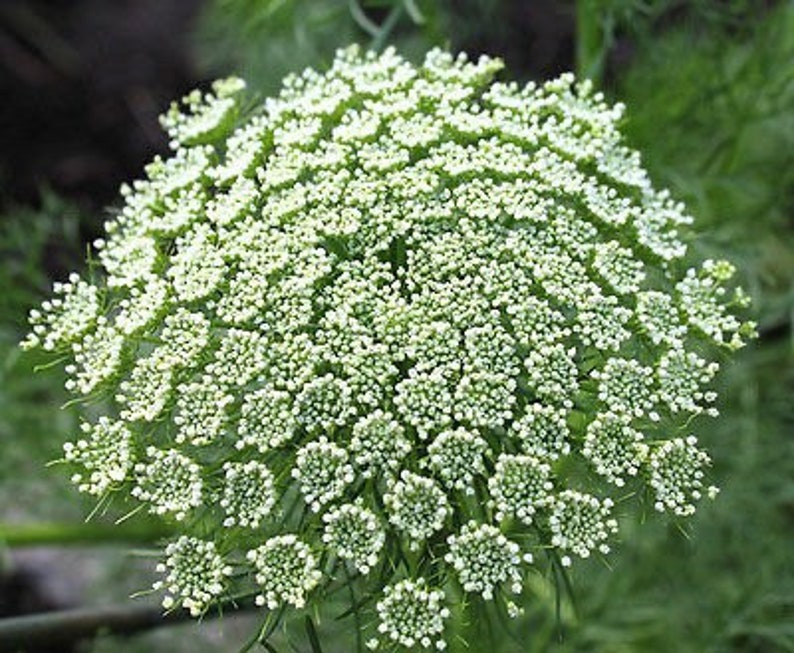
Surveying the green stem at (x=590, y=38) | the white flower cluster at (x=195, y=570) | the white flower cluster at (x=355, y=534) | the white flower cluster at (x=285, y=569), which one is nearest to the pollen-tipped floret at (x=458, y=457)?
the white flower cluster at (x=355, y=534)

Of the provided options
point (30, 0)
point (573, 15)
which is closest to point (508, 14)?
point (573, 15)

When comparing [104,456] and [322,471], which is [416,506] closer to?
[322,471]

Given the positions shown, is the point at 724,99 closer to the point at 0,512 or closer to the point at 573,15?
the point at 573,15

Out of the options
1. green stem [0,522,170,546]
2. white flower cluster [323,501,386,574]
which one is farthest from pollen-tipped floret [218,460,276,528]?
green stem [0,522,170,546]

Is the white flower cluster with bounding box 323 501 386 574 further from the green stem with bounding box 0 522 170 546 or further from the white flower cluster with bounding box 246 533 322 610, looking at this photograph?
the green stem with bounding box 0 522 170 546

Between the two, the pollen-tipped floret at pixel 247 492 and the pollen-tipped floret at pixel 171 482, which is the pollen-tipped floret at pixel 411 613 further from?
the pollen-tipped floret at pixel 171 482

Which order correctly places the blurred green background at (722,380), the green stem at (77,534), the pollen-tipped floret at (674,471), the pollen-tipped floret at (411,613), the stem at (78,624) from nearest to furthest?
the pollen-tipped floret at (411,613)
the pollen-tipped floret at (674,471)
the stem at (78,624)
the green stem at (77,534)
the blurred green background at (722,380)
